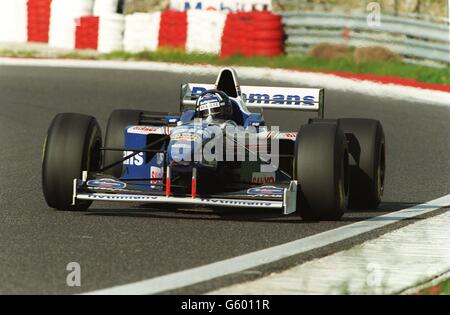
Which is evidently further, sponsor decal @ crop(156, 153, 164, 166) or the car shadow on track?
sponsor decal @ crop(156, 153, 164, 166)

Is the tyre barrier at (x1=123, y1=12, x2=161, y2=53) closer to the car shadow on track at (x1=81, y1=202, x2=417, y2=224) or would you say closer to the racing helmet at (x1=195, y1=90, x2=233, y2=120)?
the racing helmet at (x1=195, y1=90, x2=233, y2=120)

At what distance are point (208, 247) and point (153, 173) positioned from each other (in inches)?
94.2

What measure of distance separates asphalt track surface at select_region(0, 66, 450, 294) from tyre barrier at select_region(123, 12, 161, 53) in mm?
10735

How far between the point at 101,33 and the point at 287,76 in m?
6.91

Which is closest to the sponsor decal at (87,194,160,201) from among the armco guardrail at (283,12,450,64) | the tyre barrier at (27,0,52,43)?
the armco guardrail at (283,12,450,64)

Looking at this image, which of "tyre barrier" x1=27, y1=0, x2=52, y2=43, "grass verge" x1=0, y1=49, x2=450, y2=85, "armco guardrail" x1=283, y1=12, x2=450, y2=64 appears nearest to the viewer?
"grass verge" x1=0, y1=49, x2=450, y2=85

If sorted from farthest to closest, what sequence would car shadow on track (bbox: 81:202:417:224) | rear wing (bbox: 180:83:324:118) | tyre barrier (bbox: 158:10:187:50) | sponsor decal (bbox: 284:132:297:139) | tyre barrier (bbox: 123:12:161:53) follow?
tyre barrier (bbox: 123:12:161:53), tyre barrier (bbox: 158:10:187:50), rear wing (bbox: 180:83:324:118), sponsor decal (bbox: 284:132:297:139), car shadow on track (bbox: 81:202:417:224)

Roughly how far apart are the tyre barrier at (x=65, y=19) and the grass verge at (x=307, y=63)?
1.01 m

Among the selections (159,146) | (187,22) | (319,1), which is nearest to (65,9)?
(187,22)

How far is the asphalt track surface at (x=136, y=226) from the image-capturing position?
7602mm

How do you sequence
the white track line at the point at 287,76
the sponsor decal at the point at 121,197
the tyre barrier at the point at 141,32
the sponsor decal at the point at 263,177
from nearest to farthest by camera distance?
1. the sponsor decal at the point at 121,197
2. the sponsor decal at the point at 263,177
3. the white track line at the point at 287,76
4. the tyre barrier at the point at 141,32

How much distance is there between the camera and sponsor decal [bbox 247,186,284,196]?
9898 millimetres

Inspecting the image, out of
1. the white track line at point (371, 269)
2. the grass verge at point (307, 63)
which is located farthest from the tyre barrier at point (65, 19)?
the white track line at point (371, 269)

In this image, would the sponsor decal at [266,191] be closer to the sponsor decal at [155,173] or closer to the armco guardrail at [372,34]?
the sponsor decal at [155,173]
